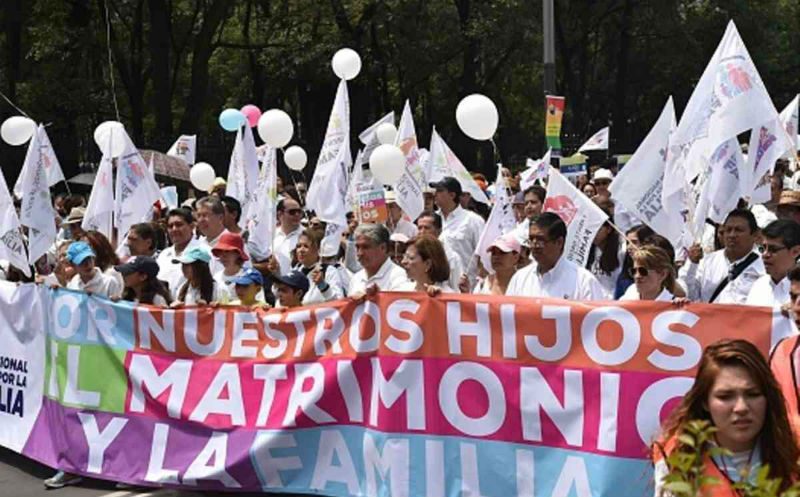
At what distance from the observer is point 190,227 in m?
9.40

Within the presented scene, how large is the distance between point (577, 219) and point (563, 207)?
125 millimetres

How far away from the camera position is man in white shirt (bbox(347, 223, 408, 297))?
293 inches

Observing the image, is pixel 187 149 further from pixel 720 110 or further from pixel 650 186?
pixel 720 110

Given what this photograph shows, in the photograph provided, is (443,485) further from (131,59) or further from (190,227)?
(131,59)

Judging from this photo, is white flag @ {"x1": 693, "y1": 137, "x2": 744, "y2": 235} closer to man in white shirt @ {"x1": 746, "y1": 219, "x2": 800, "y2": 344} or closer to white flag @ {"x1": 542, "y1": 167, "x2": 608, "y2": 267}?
white flag @ {"x1": 542, "y1": 167, "x2": 608, "y2": 267}

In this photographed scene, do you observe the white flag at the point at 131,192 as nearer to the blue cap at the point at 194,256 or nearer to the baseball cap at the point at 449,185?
the baseball cap at the point at 449,185

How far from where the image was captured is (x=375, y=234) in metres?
7.51

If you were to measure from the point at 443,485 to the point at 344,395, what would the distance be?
757 millimetres

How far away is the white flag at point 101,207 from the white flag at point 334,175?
1708 millimetres

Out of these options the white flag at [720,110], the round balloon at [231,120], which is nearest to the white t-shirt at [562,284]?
the white flag at [720,110]

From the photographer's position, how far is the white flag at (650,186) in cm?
784

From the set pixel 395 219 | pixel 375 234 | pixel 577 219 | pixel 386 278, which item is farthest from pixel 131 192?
pixel 577 219

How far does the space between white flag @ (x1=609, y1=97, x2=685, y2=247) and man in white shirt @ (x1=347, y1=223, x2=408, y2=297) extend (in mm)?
1570

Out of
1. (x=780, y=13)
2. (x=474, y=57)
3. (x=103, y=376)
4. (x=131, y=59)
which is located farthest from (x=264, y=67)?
(x=103, y=376)
